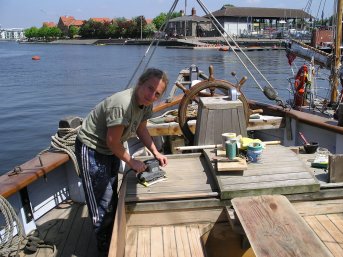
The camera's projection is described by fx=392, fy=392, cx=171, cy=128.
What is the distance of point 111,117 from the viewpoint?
2.29 meters

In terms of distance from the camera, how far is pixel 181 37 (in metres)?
68.9

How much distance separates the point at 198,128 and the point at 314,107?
6771mm

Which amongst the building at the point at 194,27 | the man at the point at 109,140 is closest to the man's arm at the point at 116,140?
the man at the point at 109,140

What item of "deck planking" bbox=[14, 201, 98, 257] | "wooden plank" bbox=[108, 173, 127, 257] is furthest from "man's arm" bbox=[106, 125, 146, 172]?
"deck planking" bbox=[14, 201, 98, 257]

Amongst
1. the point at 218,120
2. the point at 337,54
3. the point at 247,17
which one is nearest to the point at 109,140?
the point at 218,120

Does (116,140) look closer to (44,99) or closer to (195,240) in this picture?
(195,240)

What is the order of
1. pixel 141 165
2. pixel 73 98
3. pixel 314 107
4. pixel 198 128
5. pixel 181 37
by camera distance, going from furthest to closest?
pixel 181 37
pixel 73 98
pixel 314 107
pixel 198 128
pixel 141 165

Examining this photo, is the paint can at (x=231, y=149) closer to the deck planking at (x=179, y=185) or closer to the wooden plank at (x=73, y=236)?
the deck planking at (x=179, y=185)

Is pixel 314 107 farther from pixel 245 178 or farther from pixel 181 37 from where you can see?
pixel 181 37

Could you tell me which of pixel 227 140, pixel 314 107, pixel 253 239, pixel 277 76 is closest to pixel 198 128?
pixel 227 140

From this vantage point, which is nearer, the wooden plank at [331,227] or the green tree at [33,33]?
the wooden plank at [331,227]

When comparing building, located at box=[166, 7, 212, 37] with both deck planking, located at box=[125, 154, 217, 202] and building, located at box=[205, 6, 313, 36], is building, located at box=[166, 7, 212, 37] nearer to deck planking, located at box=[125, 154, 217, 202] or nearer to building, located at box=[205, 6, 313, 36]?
building, located at box=[205, 6, 313, 36]

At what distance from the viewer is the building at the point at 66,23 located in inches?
4645

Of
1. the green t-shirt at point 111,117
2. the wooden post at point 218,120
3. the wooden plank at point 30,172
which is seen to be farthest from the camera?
the wooden post at point 218,120
